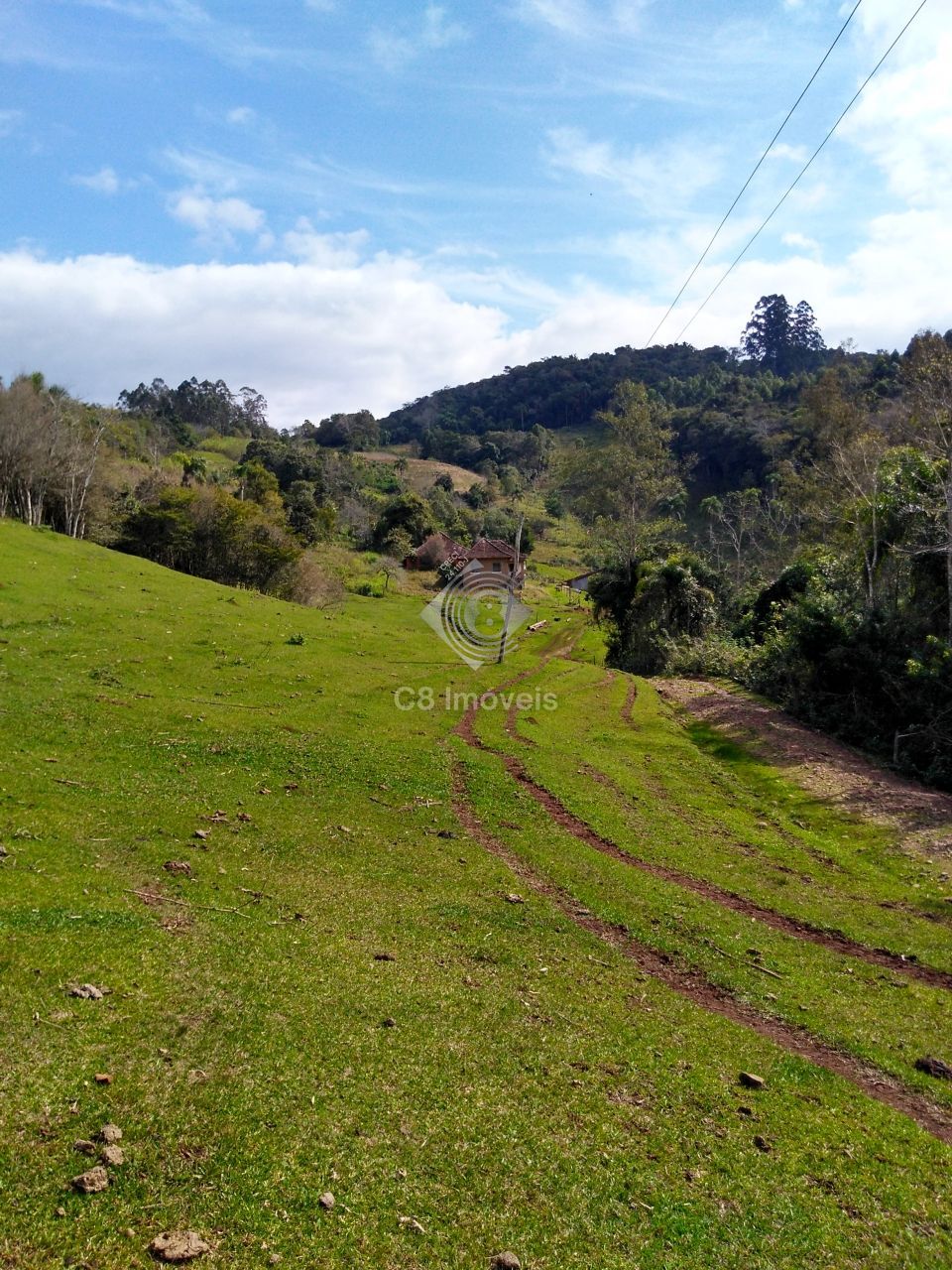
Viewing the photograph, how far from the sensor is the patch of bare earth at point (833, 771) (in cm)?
1975

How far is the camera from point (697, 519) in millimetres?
114312

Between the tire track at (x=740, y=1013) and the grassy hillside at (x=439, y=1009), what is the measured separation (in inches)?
2.1

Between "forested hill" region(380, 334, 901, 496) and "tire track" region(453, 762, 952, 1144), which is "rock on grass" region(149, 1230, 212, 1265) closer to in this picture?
"tire track" region(453, 762, 952, 1144)

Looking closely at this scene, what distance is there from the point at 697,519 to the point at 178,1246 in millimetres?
117416

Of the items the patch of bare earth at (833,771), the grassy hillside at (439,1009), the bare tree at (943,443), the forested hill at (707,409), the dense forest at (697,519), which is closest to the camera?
the grassy hillside at (439,1009)

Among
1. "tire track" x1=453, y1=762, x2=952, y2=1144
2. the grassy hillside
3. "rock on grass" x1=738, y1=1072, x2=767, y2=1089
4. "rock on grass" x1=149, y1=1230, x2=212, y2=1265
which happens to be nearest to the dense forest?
the grassy hillside

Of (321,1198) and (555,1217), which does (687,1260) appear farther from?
(321,1198)

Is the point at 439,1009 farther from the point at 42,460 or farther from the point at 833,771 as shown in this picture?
the point at 42,460

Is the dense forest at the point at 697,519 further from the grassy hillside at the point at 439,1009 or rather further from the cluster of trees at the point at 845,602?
the grassy hillside at the point at 439,1009

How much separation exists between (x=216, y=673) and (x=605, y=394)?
175927 mm

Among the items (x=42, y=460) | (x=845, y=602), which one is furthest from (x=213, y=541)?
(x=845, y=602)

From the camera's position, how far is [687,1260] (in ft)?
18.6

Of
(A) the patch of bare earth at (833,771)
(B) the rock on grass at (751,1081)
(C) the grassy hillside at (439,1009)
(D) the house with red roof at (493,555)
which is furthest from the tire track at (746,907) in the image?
(D) the house with red roof at (493,555)

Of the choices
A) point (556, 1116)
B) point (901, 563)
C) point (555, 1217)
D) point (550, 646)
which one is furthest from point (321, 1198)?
point (550, 646)
